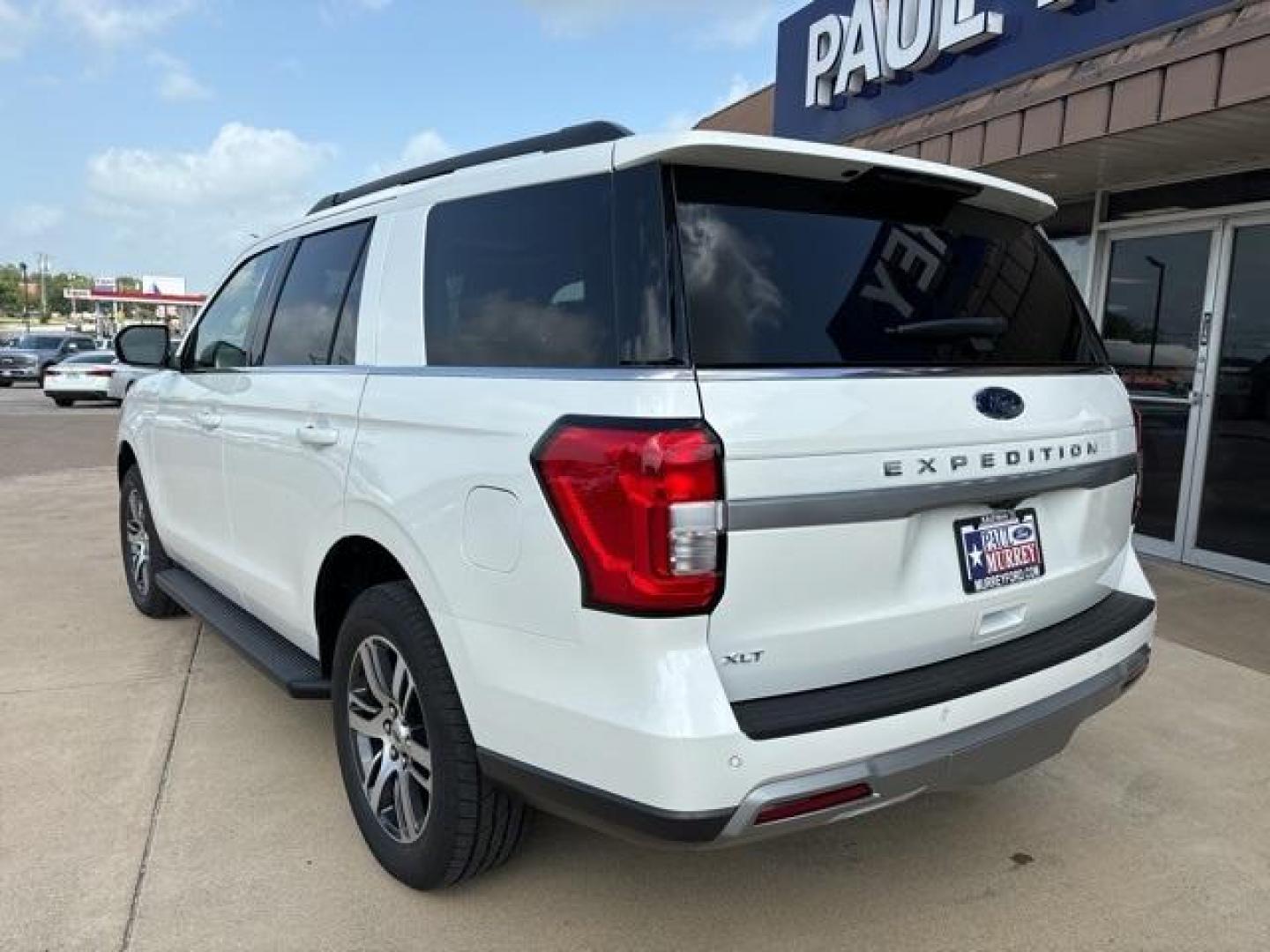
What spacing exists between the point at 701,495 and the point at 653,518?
0.34ft

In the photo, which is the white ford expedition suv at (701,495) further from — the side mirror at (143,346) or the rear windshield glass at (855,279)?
the side mirror at (143,346)

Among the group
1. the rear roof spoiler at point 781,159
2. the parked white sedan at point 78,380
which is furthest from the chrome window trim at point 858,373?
the parked white sedan at point 78,380

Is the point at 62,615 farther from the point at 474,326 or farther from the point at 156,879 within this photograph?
the point at 474,326

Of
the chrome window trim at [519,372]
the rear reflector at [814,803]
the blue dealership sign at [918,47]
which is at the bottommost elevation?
the rear reflector at [814,803]

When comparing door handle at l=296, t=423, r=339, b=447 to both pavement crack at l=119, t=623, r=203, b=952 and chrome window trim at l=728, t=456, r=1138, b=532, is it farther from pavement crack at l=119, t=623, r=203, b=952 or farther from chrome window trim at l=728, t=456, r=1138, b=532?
chrome window trim at l=728, t=456, r=1138, b=532

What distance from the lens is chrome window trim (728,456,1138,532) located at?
196cm

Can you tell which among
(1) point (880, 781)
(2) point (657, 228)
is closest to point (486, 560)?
(2) point (657, 228)

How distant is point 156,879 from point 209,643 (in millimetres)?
2124

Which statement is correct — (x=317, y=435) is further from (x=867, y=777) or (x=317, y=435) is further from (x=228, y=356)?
(x=867, y=777)

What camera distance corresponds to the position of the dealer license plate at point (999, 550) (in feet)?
7.60

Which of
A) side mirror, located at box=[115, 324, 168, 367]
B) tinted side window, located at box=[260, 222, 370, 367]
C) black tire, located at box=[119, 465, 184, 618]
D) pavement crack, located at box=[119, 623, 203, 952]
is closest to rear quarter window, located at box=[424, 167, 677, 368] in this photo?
tinted side window, located at box=[260, 222, 370, 367]

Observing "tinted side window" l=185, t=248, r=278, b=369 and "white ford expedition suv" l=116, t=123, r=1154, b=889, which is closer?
"white ford expedition suv" l=116, t=123, r=1154, b=889

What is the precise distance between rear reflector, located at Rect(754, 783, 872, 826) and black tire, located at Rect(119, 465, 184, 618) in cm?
364

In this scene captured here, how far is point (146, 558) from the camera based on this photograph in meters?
5.00
